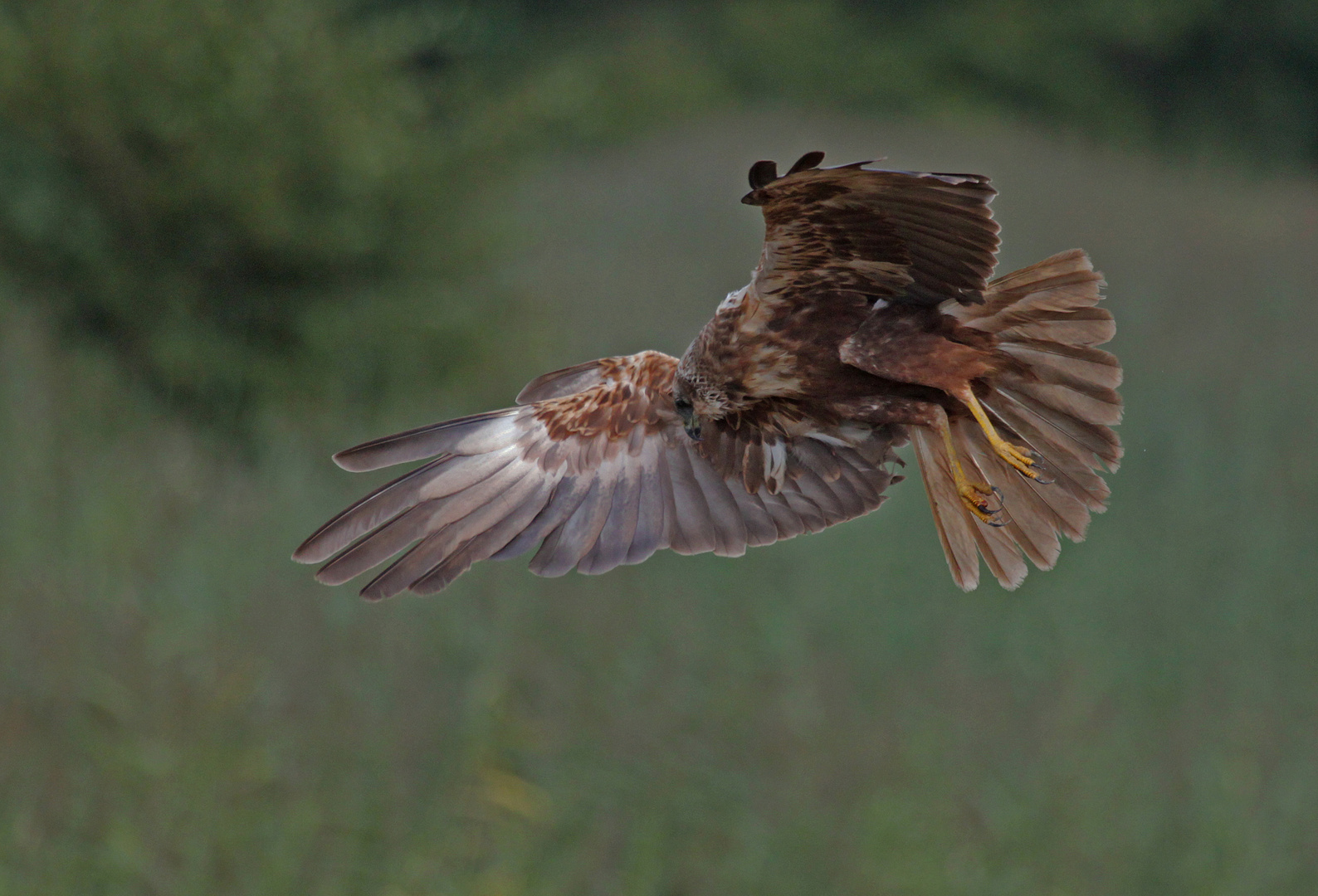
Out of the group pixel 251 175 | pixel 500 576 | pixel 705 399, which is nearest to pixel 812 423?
pixel 705 399

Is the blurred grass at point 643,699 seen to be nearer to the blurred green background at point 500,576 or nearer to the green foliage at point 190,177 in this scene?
the blurred green background at point 500,576

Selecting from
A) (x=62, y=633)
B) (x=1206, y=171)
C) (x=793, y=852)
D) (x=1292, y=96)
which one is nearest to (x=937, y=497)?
(x=793, y=852)

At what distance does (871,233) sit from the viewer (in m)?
3.57

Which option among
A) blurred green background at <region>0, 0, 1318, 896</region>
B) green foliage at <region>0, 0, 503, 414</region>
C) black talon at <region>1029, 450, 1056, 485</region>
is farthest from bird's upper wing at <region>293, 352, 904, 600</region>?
green foliage at <region>0, 0, 503, 414</region>

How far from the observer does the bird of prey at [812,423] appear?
11.8 feet

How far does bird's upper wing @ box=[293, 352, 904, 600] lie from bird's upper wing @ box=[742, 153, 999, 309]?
637 mm

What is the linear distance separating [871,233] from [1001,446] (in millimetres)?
630

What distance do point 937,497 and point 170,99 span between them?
22.4ft

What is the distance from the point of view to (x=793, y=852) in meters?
5.88

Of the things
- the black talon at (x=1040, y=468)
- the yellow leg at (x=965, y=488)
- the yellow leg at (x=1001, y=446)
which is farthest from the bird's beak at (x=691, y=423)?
the black talon at (x=1040, y=468)

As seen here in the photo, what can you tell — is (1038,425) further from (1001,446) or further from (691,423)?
(691,423)

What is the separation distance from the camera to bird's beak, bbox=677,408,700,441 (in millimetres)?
4293

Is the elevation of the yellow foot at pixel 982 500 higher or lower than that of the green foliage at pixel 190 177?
lower

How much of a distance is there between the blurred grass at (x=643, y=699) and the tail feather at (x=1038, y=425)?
2.08m
